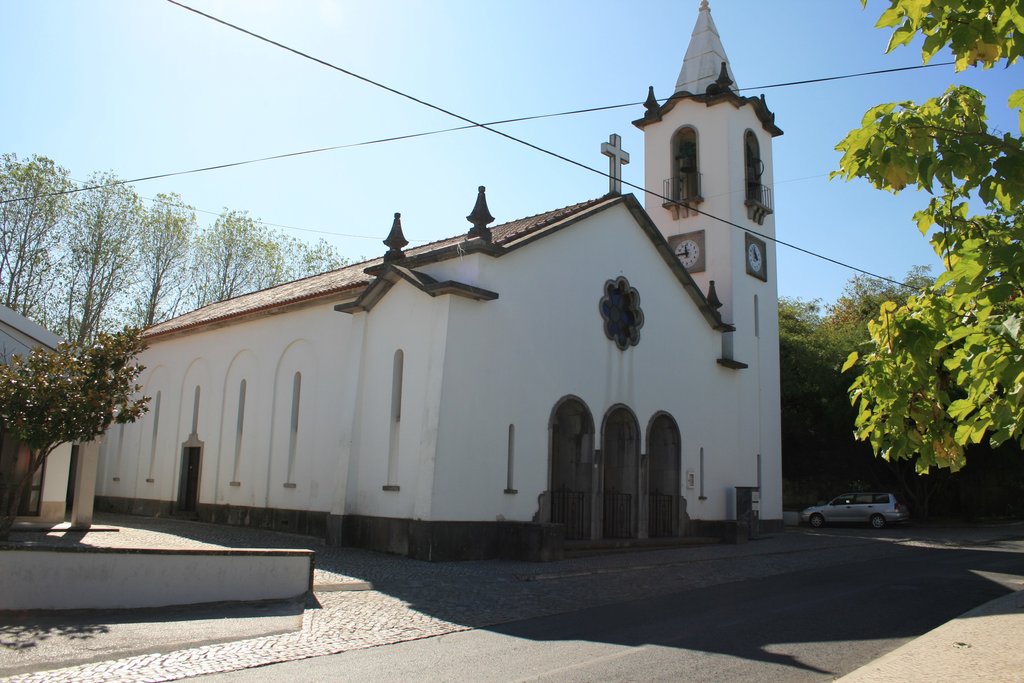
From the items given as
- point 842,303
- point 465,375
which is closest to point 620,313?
point 465,375

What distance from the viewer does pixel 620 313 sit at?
816 inches

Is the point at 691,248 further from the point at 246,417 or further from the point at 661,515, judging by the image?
the point at 246,417

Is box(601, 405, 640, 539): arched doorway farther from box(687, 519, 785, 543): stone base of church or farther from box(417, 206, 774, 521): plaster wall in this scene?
box(687, 519, 785, 543): stone base of church

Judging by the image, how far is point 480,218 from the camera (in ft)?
57.7

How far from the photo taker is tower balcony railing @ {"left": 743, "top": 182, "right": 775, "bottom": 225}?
26812 mm

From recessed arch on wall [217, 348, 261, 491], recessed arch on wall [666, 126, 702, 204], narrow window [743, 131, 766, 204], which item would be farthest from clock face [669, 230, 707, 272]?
recessed arch on wall [217, 348, 261, 491]

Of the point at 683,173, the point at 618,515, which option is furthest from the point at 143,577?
the point at 683,173

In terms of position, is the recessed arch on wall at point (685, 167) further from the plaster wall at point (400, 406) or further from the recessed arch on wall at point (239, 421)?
the recessed arch on wall at point (239, 421)

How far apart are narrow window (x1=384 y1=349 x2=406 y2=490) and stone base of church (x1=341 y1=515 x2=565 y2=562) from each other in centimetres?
85

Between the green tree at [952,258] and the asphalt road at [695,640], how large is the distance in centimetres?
309

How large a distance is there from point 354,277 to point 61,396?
9.43m

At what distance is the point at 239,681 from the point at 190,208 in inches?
1512

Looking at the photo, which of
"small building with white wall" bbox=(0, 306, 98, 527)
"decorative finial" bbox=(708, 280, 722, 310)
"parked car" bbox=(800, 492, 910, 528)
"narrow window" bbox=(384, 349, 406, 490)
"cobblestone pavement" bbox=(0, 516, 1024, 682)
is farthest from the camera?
"parked car" bbox=(800, 492, 910, 528)

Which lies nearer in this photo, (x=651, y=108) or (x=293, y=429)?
(x=293, y=429)
